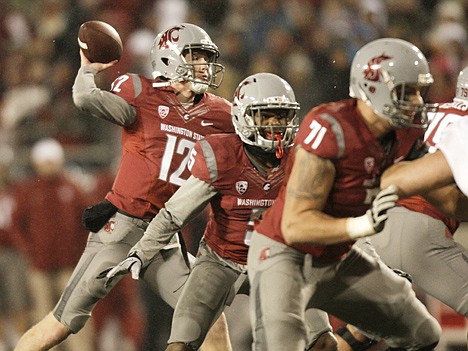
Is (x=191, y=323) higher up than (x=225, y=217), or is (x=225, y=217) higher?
(x=225, y=217)

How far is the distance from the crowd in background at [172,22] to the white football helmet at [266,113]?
2.82 m

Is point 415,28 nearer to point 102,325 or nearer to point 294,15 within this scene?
point 294,15

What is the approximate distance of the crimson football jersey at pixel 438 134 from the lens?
4.48m

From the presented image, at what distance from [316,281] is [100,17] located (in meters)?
5.10

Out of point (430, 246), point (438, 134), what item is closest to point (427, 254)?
point (430, 246)

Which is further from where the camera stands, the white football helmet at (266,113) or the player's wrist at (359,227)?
the white football helmet at (266,113)

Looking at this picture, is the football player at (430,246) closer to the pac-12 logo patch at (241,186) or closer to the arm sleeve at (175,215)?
the pac-12 logo patch at (241,186)

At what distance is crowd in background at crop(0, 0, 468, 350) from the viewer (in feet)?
24.8

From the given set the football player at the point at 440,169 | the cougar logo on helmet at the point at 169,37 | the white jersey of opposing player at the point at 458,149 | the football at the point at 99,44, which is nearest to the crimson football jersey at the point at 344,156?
the football player at the point at 440,169

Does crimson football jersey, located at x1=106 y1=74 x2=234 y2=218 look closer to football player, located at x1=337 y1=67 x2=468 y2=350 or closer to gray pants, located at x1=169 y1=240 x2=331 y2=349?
gray pants, located at x1=169 y1=240 x2=331 y2=349

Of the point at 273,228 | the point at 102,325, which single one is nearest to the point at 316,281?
the point at 273,228

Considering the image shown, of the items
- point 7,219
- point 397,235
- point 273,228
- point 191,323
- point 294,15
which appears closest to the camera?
point 273,228

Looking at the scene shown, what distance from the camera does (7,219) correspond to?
7.64 m

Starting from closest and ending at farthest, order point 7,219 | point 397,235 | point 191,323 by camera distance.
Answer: point 191,323 < point 397,235 < point 7,219
